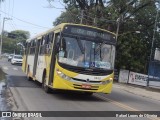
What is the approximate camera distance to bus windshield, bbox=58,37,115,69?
16.4 m

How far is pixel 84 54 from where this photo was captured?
54.3ft

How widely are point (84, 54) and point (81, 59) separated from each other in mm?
261

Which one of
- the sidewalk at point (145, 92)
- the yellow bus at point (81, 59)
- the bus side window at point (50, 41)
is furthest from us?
the sidewalk at point (145, 92)

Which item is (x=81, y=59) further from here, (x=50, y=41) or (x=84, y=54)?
(x=50, y=41)

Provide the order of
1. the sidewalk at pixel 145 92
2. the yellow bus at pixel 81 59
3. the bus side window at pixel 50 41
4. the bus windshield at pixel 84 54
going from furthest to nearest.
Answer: the sidewalk at pixel 145 92 < the bus side window at pixel 50 41 < the bus windshield at pixel 84 54 < the yellow bus at pixel 81 59

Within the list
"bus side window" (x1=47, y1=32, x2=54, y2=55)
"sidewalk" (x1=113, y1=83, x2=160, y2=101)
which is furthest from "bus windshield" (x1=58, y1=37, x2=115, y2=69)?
"sidewalk" (x1=113, y1=83, x2=160, y2=101)

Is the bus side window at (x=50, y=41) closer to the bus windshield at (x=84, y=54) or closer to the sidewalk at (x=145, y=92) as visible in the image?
the bus windshield at (x=84, y=54)

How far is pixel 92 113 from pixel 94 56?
4.14 m

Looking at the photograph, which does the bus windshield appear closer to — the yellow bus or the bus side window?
the yellow bus

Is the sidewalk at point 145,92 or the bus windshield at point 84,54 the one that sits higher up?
the bus windshield at point 84,54

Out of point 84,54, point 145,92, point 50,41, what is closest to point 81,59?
→ point 84,54

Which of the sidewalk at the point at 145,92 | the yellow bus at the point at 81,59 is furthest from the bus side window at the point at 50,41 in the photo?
the sidewalk at the point at 145,92

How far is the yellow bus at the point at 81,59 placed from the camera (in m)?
16.2

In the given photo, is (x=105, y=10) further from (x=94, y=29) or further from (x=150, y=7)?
(x=94, y=29)
